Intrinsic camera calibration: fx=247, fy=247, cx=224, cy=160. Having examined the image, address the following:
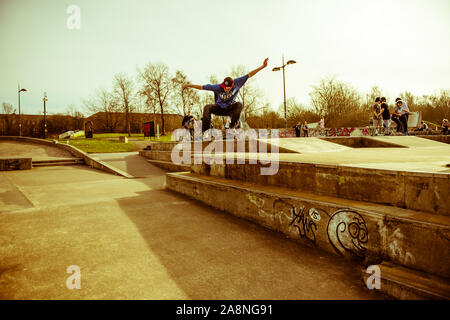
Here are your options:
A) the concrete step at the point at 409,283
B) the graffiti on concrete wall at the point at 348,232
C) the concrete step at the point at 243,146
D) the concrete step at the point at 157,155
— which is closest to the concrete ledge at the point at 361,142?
the concrete step at the point at 243,146

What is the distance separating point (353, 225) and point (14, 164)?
616 inches

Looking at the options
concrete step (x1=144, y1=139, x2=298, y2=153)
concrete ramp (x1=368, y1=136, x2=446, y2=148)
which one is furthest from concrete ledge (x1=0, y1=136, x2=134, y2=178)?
concrete ramp (x1=368, y1=136, x2=446, y2=148)

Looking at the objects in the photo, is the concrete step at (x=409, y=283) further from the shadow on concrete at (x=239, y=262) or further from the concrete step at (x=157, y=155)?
the concrete step at (x=157, y=155)

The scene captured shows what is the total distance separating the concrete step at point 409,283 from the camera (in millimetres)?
1893

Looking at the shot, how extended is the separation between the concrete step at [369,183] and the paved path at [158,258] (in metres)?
0.85

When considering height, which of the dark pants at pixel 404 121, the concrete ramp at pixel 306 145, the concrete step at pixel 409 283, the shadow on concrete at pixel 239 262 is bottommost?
the shadow on concrete at pixel 239 262

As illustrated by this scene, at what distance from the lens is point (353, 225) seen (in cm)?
273

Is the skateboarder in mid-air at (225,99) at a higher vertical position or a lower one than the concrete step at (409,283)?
higher

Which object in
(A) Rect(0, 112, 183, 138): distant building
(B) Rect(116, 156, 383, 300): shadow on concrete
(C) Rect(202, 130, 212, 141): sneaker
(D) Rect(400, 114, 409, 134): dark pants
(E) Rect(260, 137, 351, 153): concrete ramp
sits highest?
(A) Rect(0, 112, 183, 138): distant building

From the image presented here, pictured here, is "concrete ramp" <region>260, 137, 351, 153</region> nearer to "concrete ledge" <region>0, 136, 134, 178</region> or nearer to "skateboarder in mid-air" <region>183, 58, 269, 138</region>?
"skateboarder in mid-air" <region>183, 58, 269, 138</region>

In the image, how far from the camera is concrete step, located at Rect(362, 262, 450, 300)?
1.89 meters

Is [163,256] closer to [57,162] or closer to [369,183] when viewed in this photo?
[369,183]

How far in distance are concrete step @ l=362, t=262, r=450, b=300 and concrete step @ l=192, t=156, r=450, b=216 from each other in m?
0.65

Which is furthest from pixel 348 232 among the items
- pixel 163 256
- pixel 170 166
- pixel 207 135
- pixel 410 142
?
Answer: pixel 170 166
